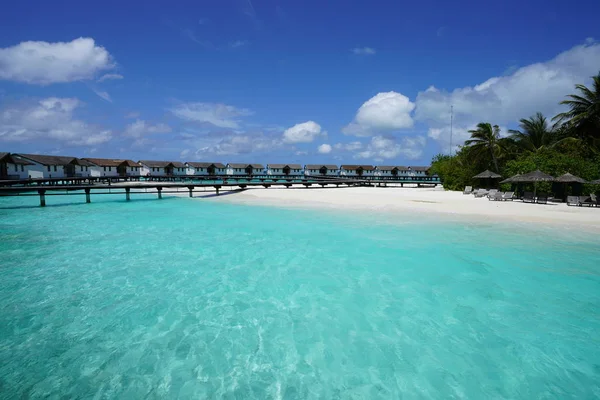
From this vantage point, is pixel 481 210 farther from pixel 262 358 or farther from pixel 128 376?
pixel 128 376

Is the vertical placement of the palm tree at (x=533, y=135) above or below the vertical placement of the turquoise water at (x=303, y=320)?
above

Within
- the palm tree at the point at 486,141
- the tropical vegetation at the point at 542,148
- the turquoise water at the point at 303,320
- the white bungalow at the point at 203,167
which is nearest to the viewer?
the turquoise water at the point at 303,320

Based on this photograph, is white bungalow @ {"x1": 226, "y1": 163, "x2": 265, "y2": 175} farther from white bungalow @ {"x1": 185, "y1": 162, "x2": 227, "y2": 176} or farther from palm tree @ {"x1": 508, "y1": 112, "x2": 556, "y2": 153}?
palm tree @ {"x1": 508, "y1": 112, "x2": 556, "y2": 153}

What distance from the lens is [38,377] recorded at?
4.00m

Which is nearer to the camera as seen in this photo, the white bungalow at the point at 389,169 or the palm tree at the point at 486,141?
the palm tree at the point at 486,141

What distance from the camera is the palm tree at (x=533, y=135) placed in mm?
33344

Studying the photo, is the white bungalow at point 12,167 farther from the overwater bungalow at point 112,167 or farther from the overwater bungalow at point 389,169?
the overwater bungalow at point 389,169

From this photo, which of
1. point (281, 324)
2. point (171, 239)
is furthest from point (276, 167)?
point (281, 324)

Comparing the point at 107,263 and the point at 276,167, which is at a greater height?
the point at 276,167

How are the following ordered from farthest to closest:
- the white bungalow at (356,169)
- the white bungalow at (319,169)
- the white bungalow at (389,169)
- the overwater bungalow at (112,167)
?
the white bungalow at (356,169) < the white bungalow at (389,169) < the white bungalow at (319,169) < the overwater bungalow at (112,167)

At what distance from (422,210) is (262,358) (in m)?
17.4

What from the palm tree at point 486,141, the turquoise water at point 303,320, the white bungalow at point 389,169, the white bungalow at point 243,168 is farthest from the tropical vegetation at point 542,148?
the white bungalow at point 243,168

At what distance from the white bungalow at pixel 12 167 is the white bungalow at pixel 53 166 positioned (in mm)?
1065

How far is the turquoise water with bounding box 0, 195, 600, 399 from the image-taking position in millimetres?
3980
